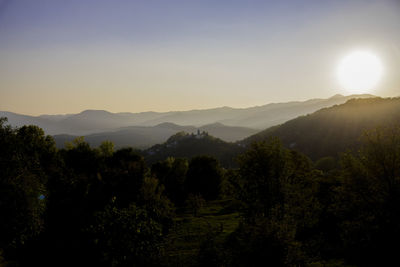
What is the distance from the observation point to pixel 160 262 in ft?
82.8

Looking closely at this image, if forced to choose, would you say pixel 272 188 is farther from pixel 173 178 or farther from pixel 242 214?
pixel 173 178

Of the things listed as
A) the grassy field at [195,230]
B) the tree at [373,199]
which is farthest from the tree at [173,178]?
the tree at [373,199]

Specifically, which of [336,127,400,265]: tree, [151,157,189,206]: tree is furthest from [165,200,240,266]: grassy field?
[336,127,400,265]: tree

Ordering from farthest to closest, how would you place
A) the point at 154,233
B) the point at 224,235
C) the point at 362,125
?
the point at 362,125, the point at 224,235, the point at 154,233

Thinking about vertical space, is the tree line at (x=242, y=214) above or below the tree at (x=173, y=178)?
above

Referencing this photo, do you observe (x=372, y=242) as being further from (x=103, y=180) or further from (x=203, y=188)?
(x=203, y=188)

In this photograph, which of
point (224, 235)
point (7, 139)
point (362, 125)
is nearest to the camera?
point (7, 139)

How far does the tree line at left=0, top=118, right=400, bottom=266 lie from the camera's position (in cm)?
2181

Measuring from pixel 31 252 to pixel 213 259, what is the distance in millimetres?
26733

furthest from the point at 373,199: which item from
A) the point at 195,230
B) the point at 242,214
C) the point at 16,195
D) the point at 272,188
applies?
the point at 16,195

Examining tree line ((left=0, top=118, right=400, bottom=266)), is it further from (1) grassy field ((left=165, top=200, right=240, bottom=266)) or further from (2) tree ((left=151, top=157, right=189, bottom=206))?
(2) tree ((left=151, top=157, right=189, bottom=206))

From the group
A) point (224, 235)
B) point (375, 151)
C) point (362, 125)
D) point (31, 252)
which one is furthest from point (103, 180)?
point (362, 125)

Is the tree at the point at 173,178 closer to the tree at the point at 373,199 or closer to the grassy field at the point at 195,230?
the grassy field at the point at 195,230

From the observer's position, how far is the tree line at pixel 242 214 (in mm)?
21812
